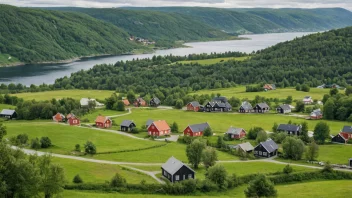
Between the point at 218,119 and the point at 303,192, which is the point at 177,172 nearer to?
the point at 303,192

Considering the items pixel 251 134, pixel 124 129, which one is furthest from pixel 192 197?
pixel 124 129

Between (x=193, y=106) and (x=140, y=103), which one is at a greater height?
(x=140, y=103)

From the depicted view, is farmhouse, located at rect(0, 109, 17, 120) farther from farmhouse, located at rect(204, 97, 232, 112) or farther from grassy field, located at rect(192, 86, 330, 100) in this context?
grassy field, located at rect(192, 86, 330, 100)

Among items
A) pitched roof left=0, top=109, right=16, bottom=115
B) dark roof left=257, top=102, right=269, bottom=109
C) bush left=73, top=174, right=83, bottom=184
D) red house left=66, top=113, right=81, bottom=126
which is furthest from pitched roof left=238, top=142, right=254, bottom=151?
pitched roof left=0, top=109, right=16, bottom=115

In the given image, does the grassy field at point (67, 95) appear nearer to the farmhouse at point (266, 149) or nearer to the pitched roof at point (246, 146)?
the pitched roof at point (246, 146)

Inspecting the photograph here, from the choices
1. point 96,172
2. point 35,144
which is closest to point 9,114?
point 35,144

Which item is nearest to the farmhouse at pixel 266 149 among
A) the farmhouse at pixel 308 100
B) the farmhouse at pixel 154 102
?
the farmhouse at pixel 308 100

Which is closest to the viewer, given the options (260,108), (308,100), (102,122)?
(102,122)

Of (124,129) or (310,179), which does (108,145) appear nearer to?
(124,129)
